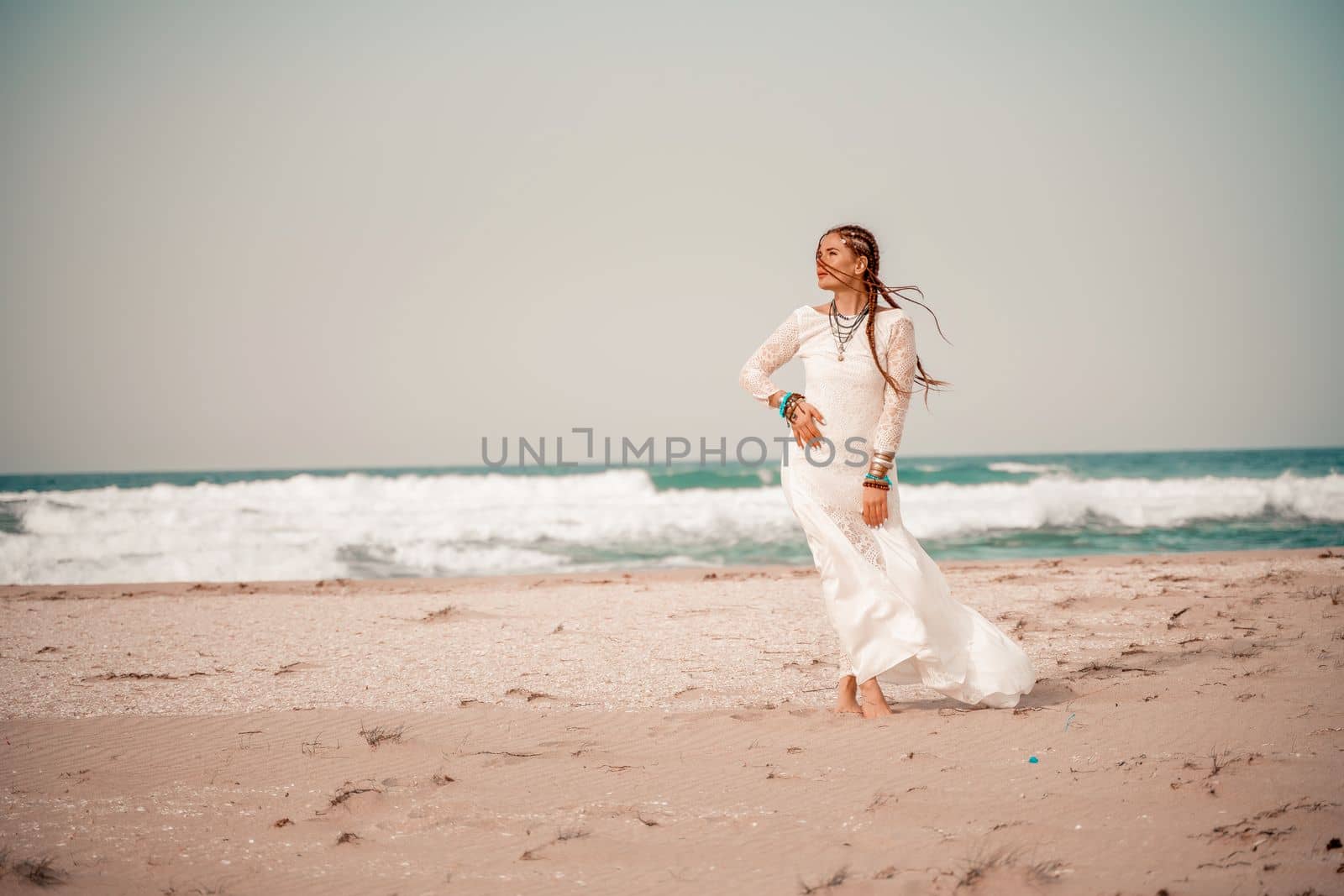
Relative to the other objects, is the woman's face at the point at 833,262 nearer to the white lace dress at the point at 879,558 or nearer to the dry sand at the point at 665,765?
the white lace dress at the point at 879,558

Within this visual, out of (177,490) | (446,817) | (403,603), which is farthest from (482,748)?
(177,490)

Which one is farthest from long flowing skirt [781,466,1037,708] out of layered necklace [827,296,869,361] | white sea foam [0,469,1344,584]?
white sea foam [0,469,1344,584]

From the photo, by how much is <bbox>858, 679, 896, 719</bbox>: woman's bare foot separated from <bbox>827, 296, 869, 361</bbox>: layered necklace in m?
1.54

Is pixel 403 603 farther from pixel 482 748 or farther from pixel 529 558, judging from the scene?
pixel 529 558

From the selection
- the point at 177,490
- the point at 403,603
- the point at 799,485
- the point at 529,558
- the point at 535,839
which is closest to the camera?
the point at 535,839

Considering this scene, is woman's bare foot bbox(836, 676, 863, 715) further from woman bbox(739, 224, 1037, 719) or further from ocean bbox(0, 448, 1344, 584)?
ocean bbox(0, 448, 1344, 584)

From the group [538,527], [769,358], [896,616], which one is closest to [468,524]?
[538,527]

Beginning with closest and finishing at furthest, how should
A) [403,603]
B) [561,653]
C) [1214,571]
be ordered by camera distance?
1. [561,653]
2. [403,603]
3. [1214,571]

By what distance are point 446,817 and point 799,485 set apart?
2145 millimetres

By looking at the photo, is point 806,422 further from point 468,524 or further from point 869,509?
point 468,524

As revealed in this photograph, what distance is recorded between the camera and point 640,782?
3.45 metres

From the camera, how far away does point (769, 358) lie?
4430 millimetres

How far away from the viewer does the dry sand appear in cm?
266

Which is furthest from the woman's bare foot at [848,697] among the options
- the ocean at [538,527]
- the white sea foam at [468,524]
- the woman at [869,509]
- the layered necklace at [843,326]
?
the white sea foam at [468,524]
